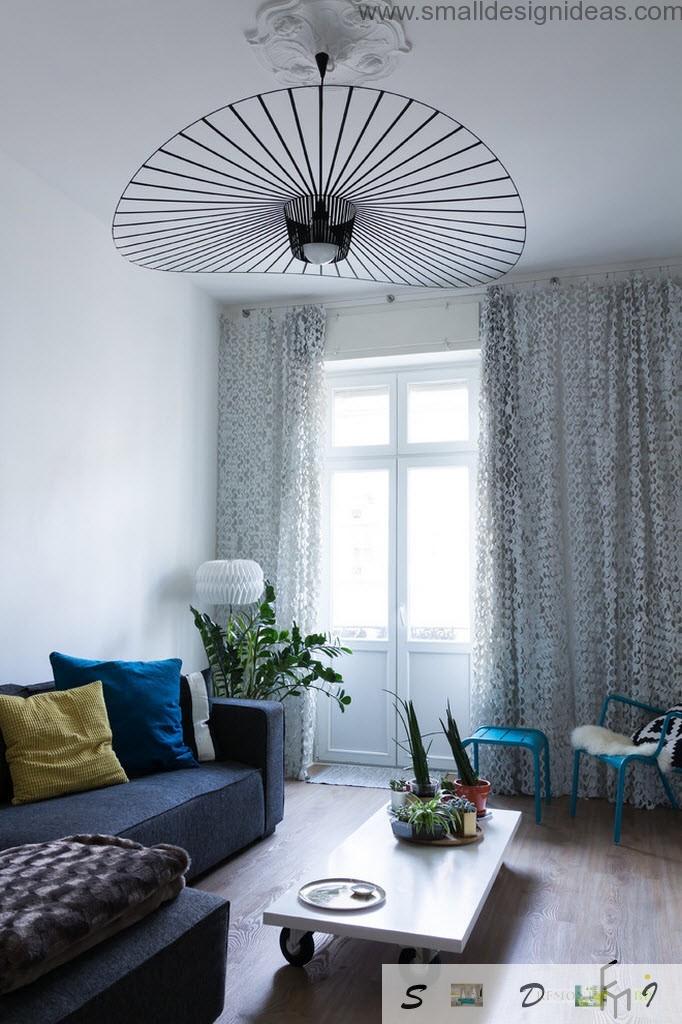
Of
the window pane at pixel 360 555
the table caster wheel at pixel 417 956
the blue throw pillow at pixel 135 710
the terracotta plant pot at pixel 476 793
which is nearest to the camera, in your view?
the table caster wheel at pixel 417 956

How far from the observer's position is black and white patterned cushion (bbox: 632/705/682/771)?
362 centimetres

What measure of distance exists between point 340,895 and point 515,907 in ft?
2.89

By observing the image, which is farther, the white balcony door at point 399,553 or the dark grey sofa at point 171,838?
the white balcony door at point 399,553

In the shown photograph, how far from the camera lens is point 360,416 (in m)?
5.24

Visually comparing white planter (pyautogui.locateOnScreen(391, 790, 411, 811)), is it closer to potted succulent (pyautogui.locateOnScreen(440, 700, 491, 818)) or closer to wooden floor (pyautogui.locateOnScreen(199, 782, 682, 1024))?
potted succulent (pyautogui.locateOnScreen(440, 700, 491, 818))

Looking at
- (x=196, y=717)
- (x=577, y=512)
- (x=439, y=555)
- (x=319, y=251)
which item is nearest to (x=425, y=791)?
(x=196, y=717)

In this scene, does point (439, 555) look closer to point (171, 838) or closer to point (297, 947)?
point (171, 838)

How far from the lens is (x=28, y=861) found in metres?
2.08

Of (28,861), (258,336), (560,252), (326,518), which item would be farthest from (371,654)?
(28,861)

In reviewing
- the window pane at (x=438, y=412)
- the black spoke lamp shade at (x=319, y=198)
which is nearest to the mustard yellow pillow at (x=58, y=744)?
the black spoke lamp shade at (x=319, y=198)

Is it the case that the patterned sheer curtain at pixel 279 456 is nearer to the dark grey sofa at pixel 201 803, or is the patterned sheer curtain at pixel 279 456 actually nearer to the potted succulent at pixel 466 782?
the dark grey sofa at pixel 201 803

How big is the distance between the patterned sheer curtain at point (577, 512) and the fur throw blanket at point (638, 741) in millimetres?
321

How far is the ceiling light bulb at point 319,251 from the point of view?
7.31 feet

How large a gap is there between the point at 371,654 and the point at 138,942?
3.26m
